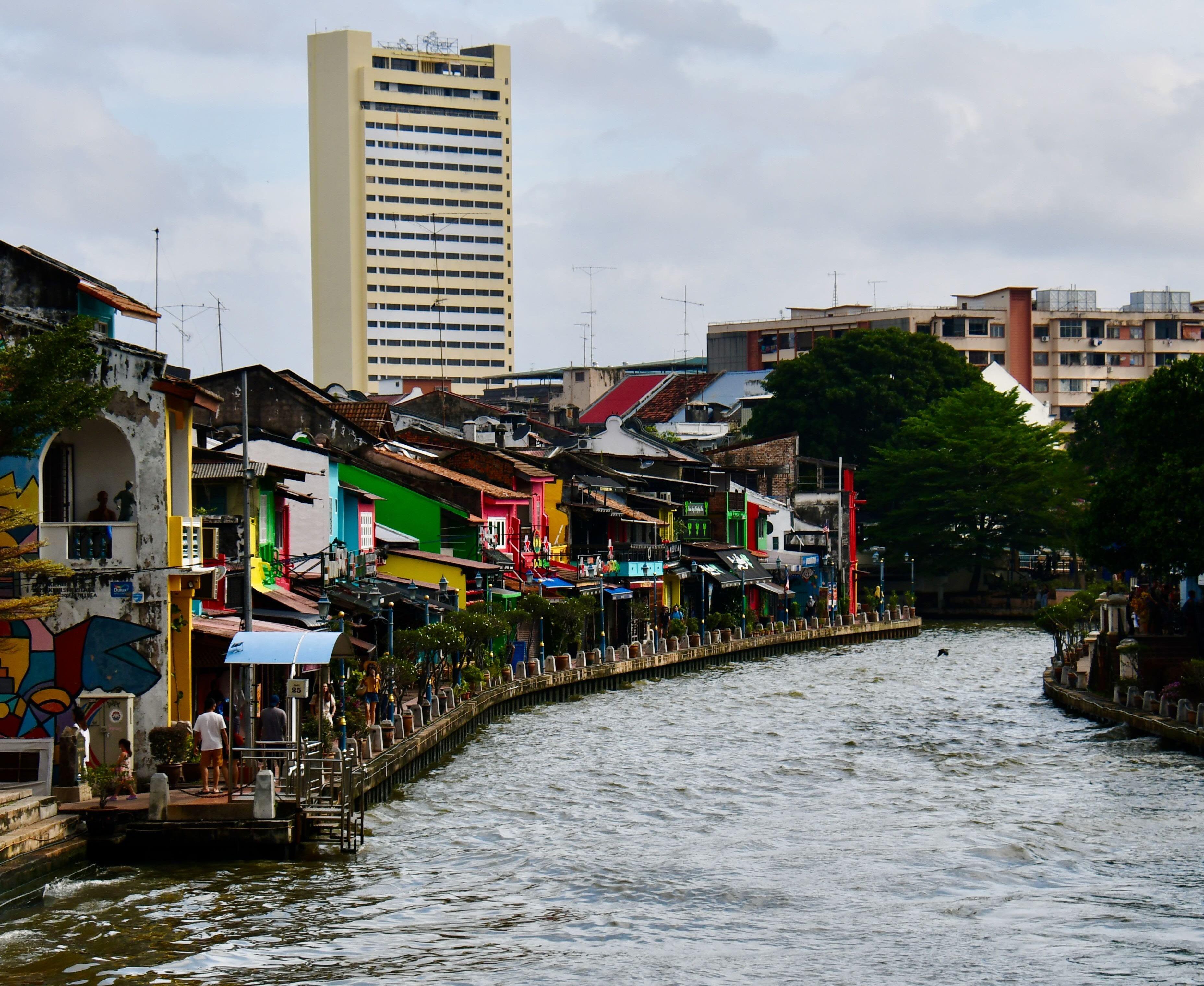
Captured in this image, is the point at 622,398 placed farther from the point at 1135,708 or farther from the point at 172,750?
the point at 172,750

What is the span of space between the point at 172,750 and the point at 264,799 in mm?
2361

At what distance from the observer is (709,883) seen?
1019 inches

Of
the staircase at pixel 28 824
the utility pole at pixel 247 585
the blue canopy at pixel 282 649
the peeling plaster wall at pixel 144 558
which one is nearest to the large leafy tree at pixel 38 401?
the peeling plaster wall at pixel 144 558

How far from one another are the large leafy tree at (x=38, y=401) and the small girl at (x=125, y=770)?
7.86 ft

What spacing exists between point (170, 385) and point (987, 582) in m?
76.0

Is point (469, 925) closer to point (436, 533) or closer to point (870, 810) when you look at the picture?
point (870, 810)

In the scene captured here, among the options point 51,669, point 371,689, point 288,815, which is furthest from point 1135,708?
point 51,669

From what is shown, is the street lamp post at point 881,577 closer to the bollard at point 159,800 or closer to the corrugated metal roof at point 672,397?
the corrugated metal roof at point 672,397

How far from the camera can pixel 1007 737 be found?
4306cm

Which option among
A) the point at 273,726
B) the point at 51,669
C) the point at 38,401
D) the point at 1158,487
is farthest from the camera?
the point at 1158,487

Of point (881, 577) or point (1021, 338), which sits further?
point (1021, 338)

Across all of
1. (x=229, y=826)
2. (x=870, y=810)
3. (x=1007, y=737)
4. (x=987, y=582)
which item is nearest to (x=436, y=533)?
(x=1007, y=737)

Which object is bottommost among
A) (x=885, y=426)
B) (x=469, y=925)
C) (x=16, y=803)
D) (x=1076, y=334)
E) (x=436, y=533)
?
(x=469, y=925)

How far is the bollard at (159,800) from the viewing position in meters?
25.5
